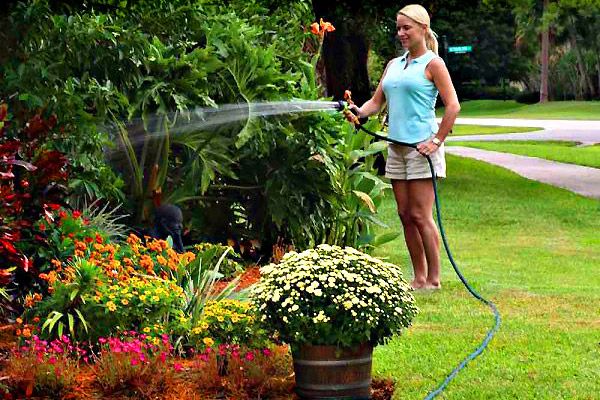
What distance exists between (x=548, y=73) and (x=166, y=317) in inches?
2714

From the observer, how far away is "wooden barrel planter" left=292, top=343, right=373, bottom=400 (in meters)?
5.31

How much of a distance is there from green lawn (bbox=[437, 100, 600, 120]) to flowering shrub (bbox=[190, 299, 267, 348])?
50437 millimetres

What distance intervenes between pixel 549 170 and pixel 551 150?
727cm

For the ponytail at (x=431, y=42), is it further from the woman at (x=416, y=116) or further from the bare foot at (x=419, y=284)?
the bare foot at (x=419, y=284)

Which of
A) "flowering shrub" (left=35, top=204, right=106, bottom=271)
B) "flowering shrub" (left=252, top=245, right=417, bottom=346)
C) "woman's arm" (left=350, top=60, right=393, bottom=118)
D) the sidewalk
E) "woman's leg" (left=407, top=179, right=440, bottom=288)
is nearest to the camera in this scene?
"flowering shrub" (left=252, top=245, right=417, bottom=346)

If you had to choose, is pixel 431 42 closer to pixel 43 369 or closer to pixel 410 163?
pixel 410 163

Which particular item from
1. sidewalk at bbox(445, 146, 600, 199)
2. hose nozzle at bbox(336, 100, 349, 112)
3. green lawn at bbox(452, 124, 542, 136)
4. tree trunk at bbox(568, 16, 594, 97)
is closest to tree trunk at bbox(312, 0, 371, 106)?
sidewalk at bbox(445, 146, 600, 199)

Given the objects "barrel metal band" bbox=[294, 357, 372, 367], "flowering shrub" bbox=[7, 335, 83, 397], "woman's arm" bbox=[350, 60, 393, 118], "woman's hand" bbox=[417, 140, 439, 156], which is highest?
"woman's arm" bbox=[350, 60, 393, 118]

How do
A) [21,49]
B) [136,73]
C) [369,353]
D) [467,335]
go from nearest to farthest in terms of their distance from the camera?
[369,353] → [467,335] → [21,49] → [136,73]

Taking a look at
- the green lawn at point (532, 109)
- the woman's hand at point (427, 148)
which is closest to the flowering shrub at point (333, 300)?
the woman's hand at point (427, 148)

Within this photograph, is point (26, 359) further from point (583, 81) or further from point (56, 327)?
point (583, 81)

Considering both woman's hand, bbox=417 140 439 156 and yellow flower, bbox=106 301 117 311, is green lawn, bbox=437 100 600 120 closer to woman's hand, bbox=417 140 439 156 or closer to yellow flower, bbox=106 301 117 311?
woman's hand, bbox=417 140 439 156

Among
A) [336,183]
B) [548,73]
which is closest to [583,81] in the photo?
[548,73]

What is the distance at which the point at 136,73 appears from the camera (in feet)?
27.9
